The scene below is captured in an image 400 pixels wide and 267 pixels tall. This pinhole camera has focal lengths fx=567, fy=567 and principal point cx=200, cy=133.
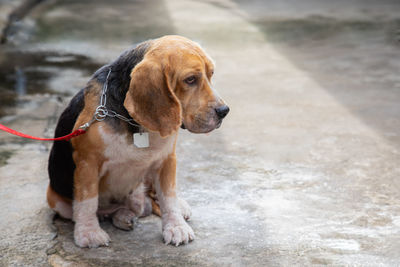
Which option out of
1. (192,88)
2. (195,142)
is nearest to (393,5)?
(195,142)

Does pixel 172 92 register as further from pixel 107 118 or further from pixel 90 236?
pixel 90 236

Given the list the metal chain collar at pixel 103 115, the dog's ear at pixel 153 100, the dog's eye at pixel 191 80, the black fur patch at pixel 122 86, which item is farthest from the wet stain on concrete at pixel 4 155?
the dog's eye at pixel 191 80

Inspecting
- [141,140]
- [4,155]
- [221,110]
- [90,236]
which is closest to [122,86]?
[141,140]

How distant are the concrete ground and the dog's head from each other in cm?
78

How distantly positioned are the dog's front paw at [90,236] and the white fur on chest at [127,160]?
250mm

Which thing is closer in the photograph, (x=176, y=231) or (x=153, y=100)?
(x=153, y=100)

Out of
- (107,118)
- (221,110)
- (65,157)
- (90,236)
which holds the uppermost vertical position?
(221,110)

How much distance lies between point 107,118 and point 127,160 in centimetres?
27

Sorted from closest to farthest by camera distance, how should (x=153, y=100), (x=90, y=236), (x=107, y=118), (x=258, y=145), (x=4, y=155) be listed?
(x=153, y=100), (x=107, y=118), (x=90, y=236), (x=4, y=155), (x=258, y=145)

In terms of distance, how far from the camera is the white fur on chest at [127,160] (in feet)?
10.6

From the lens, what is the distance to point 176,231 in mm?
3389

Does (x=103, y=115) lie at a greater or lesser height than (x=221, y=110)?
lesser

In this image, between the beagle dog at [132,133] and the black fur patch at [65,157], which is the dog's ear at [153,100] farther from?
the black fur patch at [65,157]

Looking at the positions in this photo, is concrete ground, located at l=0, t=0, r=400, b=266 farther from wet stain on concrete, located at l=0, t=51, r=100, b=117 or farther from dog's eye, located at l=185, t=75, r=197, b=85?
dog's eye, located at l=185, t=75, r=197, b=85
